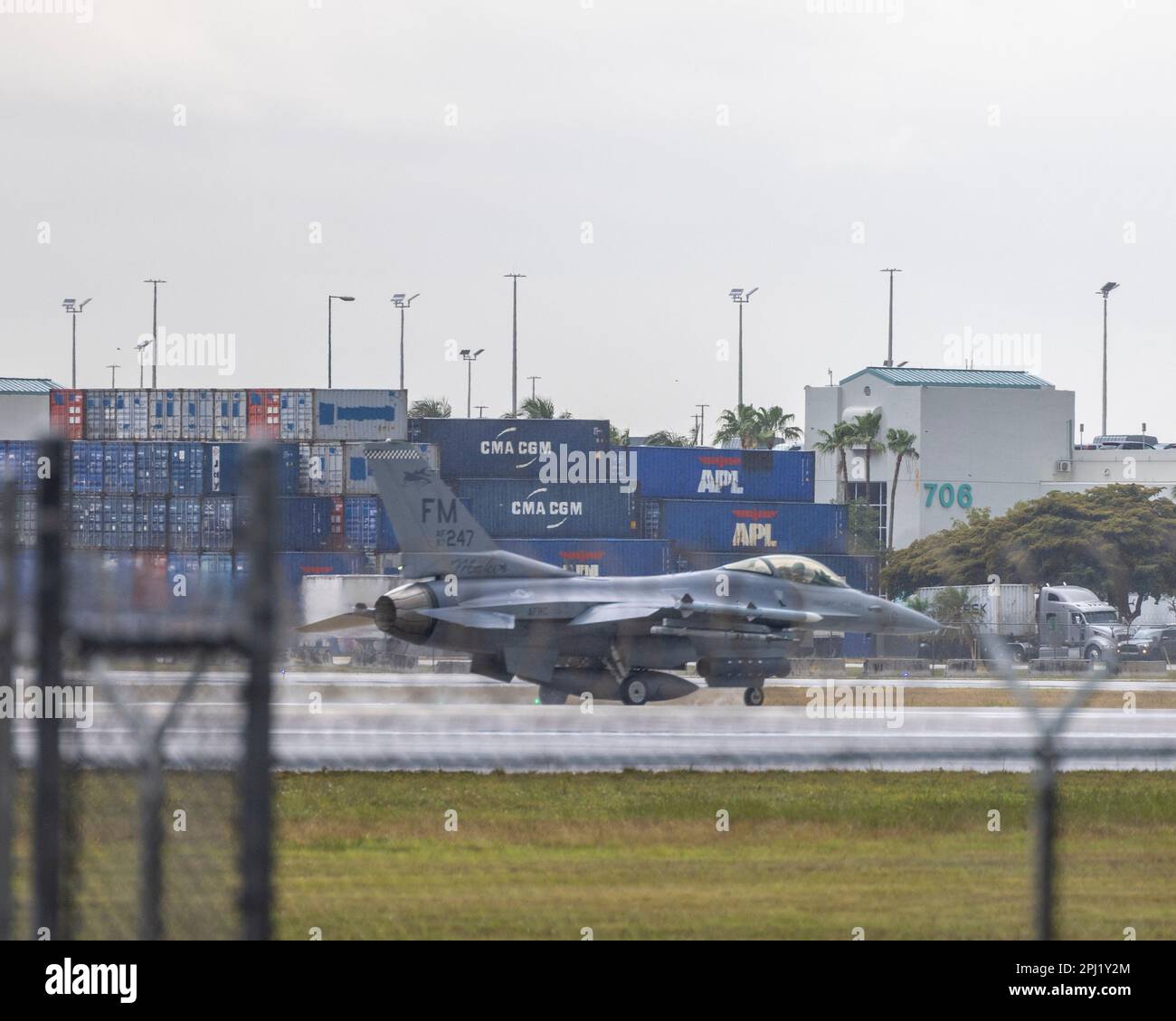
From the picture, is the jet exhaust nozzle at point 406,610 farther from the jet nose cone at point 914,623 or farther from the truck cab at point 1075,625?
the truck cab at point 1075,625

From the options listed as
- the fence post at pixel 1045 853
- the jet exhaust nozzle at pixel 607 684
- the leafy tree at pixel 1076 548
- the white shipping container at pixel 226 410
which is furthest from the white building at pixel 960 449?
the fence post at pixel 1045 853

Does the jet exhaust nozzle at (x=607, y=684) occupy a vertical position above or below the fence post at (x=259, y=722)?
below

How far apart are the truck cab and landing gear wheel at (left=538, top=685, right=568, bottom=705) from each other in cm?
3436

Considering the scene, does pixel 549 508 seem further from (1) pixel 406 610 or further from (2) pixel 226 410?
(1) pixel 406 610

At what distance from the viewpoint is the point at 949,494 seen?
354ft

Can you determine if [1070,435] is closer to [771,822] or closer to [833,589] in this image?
[833,589]

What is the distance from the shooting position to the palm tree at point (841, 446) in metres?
109

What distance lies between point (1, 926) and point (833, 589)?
27276 millimetres

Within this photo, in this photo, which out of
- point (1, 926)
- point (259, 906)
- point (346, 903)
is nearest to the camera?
point (259, 906)

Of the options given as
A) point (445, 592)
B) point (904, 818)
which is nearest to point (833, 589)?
point (445, 592)

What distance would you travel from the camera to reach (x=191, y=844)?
6.71 metres

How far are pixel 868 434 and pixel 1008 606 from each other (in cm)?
4014

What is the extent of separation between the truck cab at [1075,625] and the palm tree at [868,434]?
39891 millimetres
